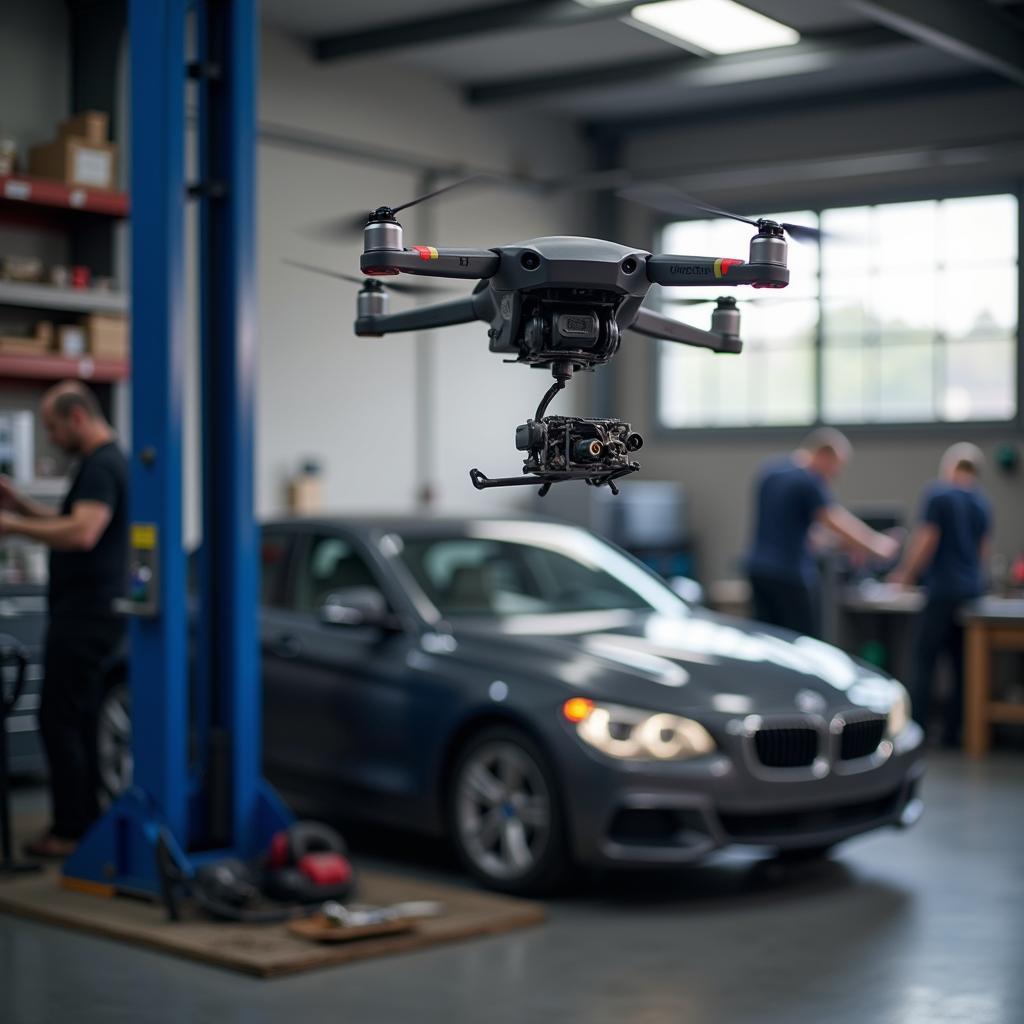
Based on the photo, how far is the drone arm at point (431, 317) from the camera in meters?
2.84

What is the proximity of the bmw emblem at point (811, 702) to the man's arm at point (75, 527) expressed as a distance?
276cm

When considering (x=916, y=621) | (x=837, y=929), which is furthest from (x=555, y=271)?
(x=916, y=621)

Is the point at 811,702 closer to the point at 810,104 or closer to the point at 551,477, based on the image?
the point at 551,477

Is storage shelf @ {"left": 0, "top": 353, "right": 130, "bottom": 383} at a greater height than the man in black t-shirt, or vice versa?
storage shelf @ {"left": 0, "top": 353, "right": 130, "bottom": 383}

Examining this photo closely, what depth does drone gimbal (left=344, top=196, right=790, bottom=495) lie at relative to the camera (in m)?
2.55

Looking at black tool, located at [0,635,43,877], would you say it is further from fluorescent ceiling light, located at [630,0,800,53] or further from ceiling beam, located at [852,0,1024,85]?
ceiling beam, located at [852,0,1024,85]

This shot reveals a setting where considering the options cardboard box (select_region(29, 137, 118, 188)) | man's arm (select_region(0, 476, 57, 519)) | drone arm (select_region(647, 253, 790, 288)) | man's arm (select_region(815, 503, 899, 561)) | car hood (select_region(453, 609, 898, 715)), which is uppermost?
cardboard box (select_region(29, 137, 118, 188))

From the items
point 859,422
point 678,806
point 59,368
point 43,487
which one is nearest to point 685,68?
point 859,422

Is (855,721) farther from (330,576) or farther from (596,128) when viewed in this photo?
(596,128)

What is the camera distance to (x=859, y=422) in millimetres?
14031

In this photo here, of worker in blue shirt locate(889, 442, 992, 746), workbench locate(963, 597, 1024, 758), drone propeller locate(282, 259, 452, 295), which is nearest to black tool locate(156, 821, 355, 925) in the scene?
drone propeller locate(282, 259, 452, 295)

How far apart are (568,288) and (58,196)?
7126 millimetres

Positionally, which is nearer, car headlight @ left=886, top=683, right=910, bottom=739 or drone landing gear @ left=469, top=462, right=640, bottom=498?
drone landing gear @ left=469, top=462, right=640, bottom=498

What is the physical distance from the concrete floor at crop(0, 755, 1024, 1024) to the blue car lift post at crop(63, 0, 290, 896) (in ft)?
1.99
